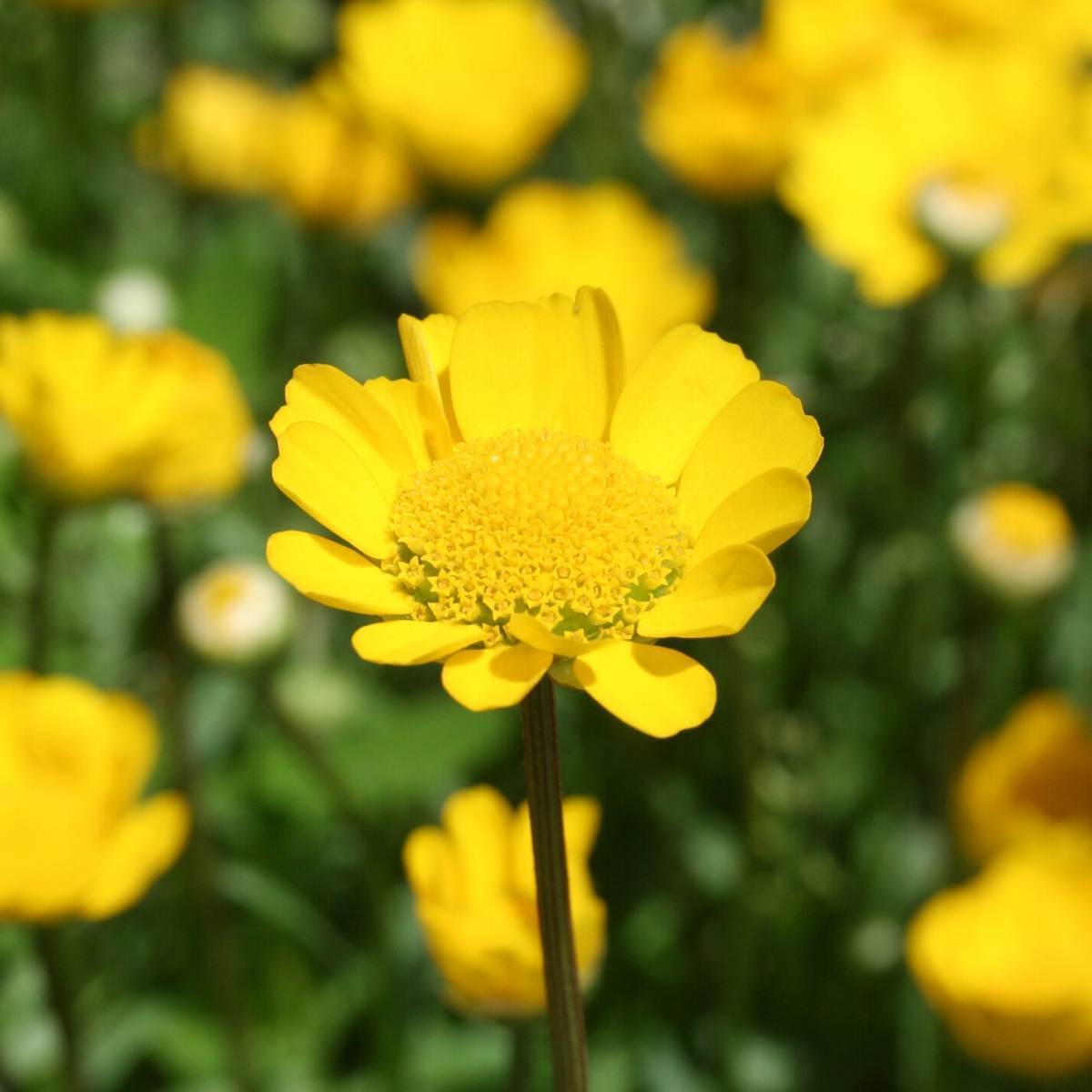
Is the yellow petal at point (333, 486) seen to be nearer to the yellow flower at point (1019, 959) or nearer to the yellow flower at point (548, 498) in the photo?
the yellow flower at point (548, 498)

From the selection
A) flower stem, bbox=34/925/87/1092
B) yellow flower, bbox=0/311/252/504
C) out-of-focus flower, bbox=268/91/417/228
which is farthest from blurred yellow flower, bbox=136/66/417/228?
flower stem, bbox=34/925/87/1092

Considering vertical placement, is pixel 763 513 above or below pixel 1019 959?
above

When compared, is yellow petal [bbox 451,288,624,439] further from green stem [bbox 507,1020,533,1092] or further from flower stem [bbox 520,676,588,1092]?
green stem [bbox 507,1020,533,1092]

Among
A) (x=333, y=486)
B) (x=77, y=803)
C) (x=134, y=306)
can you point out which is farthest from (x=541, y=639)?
(x=134, y=306)

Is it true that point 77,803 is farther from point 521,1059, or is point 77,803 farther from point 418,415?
point 418,415

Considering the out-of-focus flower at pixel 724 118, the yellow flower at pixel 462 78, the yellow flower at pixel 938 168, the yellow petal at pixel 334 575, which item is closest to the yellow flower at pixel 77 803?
the yellow petal at pixel 334 575

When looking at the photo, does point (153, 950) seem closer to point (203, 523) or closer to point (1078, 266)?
point (203, 523)

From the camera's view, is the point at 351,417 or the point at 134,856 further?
the point at 134,856
